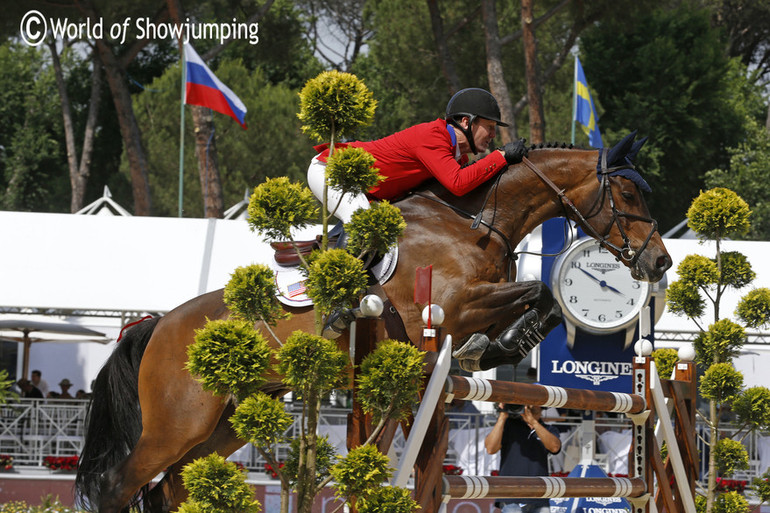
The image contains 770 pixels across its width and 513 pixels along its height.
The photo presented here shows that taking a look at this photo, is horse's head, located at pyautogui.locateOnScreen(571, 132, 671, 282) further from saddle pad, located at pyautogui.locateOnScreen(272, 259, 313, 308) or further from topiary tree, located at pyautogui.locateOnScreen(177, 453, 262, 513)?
topiary tree, located at pyautogui.locateOnScreen(177, 453, 262, 513)

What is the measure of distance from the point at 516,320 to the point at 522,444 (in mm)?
2308

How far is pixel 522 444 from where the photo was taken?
6.05 meters

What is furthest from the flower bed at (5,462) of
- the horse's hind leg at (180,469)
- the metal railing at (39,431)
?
the horse's hind leg at (180,469)

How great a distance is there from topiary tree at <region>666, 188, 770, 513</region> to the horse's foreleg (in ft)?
6.81

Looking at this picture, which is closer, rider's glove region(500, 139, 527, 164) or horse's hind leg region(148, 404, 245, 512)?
rider's glove region(500, 139, 527, 164)

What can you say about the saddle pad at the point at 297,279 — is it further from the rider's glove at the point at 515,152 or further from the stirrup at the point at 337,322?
the rider's glove at the point at 515,152

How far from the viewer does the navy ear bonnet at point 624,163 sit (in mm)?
4328

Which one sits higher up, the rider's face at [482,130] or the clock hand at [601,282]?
the rider's face at [482,130]

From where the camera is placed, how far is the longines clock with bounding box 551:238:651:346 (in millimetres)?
7453

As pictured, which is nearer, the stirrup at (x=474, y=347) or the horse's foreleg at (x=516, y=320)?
the stirrup at (x=474, y=347)

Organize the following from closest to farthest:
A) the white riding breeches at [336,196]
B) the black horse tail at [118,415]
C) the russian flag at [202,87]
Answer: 1. the white riding breeches at [336,196]
2. the black horse tail at [118,415]
3. the russian flag at [202,87]

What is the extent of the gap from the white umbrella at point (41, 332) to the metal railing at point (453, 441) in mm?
3058

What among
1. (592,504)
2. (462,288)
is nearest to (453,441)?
(592,504)

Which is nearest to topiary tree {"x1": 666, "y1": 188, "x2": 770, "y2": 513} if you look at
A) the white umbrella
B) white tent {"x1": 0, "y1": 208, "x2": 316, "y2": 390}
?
white tent {"x1": 0, "y1": 208, "x2": 316, "y2": 390}
